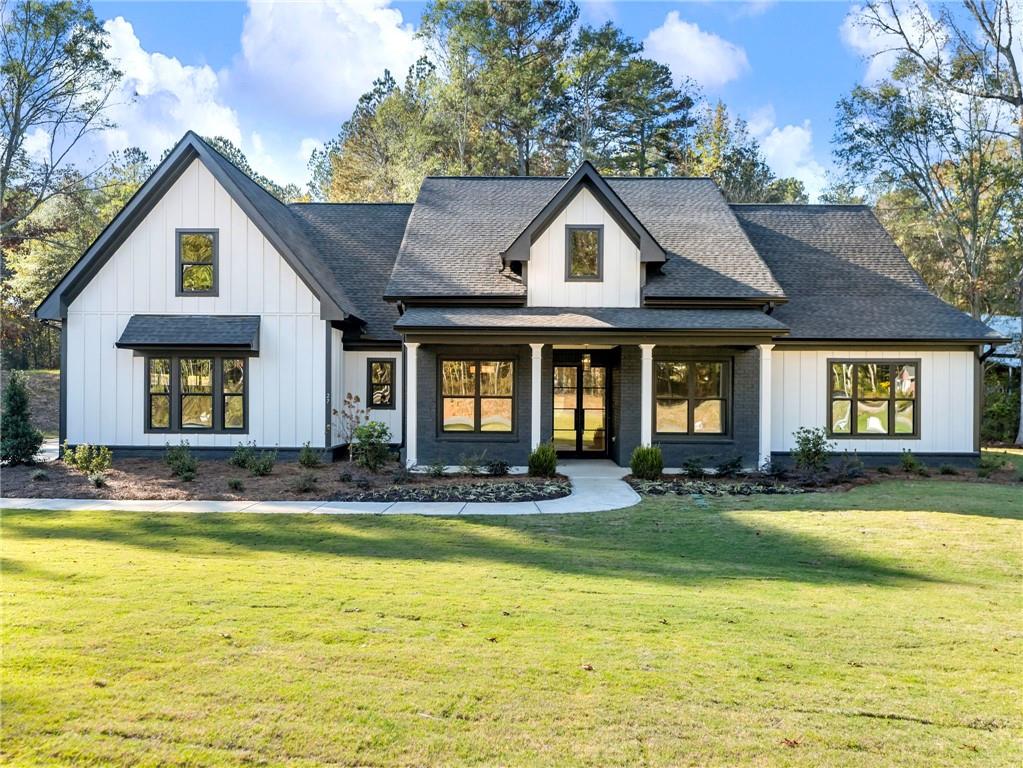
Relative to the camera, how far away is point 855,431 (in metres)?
15.9

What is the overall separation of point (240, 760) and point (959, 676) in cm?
425

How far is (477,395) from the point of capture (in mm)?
15477

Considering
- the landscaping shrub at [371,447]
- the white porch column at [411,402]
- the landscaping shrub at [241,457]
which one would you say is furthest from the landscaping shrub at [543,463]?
the landscaping shrub at [241,457]

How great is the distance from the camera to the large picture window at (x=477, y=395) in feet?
50.5

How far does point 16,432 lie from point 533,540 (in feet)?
40.7

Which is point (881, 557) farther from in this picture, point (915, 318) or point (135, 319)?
point (135, 319)

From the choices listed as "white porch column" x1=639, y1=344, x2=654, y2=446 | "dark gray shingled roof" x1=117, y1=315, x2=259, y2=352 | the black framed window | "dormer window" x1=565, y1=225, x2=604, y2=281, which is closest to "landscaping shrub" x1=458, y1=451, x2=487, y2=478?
the black framed window

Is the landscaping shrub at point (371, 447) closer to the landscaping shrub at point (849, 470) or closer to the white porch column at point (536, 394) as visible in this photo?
the white porch column at point (536, 394)

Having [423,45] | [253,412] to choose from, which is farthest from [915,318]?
[423,45]

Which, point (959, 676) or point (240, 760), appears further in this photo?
point (959, 676)

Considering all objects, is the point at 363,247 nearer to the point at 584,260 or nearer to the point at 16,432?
the point at 584,260

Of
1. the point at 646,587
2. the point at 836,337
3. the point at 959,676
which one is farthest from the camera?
the point at 836,337

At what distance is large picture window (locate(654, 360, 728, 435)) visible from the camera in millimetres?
15453

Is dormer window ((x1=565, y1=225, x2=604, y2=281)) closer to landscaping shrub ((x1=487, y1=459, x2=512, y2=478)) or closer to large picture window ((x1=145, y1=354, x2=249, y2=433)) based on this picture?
A: landscaping shrub ((x1=487, y1=459, x2=512, y2=478))
